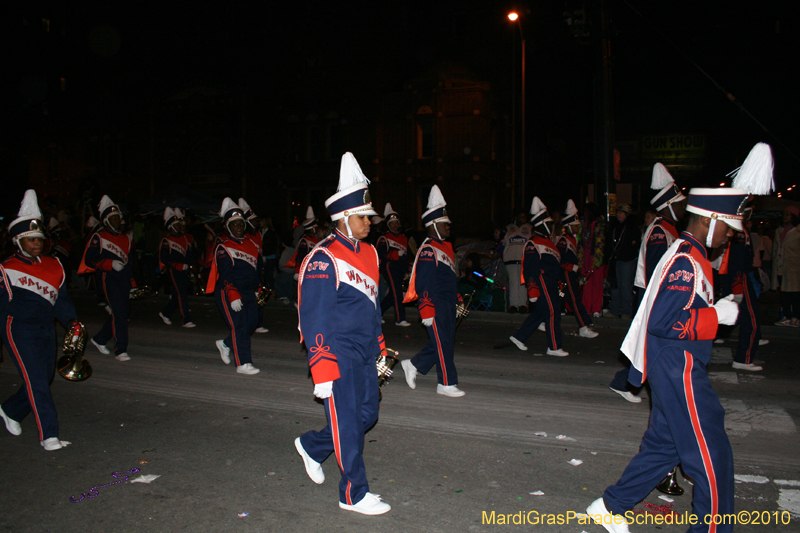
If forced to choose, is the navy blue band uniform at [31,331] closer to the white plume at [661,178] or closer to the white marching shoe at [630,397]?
the white marching shoe at [630,397]

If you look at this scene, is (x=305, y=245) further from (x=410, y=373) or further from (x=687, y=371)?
(x=687, y=371)

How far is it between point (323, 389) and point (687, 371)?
2.08 metres

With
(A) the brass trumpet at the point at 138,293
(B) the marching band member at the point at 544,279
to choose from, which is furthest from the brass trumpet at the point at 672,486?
(A) the brass trumpet at the point at 138,293

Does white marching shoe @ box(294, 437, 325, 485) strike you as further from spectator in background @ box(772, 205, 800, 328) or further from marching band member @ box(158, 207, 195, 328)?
spectator in background @ box(772, 205, 800, 328)

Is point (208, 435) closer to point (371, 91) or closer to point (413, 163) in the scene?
point (413, 163)

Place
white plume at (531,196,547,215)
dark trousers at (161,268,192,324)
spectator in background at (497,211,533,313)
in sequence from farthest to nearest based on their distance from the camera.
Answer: spectator in background at (497,211,533,313), dark trousers at (161,268,192,324), white plume at (531,196,547,215)

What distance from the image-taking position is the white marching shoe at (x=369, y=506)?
3.83 meters

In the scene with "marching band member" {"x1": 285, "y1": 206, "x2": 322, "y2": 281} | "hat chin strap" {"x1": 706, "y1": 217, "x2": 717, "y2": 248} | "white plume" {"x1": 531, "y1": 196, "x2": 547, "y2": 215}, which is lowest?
"marching band member" {"x1": 285, "y1": 206, "x2": 322, "y2": 281}

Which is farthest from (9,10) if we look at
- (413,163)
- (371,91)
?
(413,163)

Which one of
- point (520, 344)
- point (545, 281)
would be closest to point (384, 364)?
point (545, 281)

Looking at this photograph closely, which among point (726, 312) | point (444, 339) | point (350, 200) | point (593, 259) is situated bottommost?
point (444, 339)

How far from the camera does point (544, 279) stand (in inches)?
334

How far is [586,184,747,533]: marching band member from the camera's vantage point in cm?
311

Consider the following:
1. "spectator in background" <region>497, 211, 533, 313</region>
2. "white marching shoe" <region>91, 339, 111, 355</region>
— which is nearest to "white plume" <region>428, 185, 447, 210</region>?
"white marching shoe" <region>91, 339, 111, 355</region>
